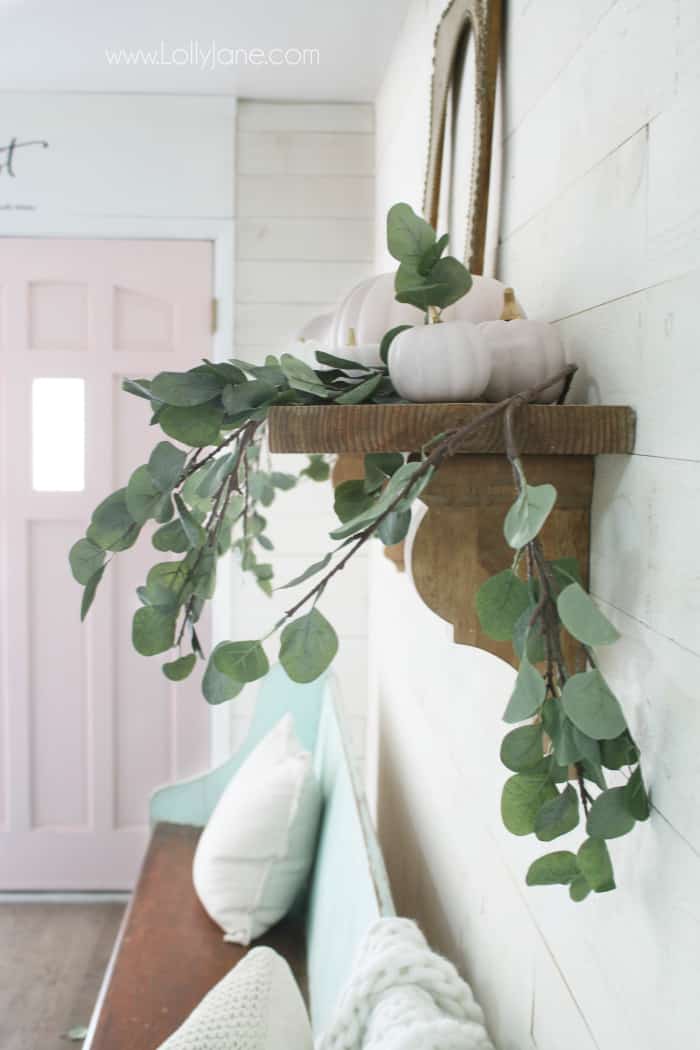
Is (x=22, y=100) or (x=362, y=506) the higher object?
(x=22, y=100)

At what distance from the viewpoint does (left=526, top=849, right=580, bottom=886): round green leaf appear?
0.69 meters

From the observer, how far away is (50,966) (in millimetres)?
2945

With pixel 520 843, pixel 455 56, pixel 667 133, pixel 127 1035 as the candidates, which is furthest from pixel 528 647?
pixel 127 1035

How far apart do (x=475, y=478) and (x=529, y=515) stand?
0.91 feet

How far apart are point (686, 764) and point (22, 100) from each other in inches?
121

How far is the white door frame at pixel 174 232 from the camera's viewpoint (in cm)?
318

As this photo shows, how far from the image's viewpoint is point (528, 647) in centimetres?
63

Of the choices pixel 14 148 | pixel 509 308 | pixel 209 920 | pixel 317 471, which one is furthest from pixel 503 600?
pixel 14 148

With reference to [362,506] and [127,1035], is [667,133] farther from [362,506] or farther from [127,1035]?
[127,1035]

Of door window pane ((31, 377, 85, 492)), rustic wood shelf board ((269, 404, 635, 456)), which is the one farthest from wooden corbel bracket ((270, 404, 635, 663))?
door window pane ((31, 377, 85, 492))

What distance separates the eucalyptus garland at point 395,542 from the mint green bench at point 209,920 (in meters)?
0.72

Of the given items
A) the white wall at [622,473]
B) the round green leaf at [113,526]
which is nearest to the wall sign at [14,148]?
the white wall at [622,473]

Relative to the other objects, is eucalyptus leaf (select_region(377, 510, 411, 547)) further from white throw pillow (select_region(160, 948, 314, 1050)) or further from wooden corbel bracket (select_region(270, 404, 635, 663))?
white throw pillow (select_region(160, 948, 314, 1050))

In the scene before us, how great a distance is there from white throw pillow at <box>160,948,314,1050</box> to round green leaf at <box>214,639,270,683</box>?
541 millimetres
